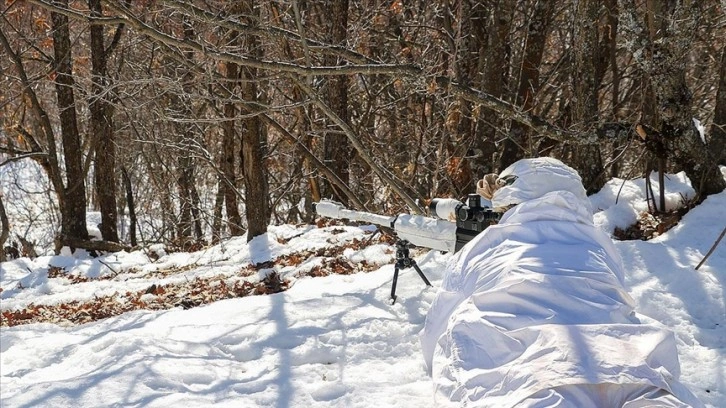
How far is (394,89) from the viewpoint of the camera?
41.9ft

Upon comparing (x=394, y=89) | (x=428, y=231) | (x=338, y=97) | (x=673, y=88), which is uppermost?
(x=394, y=89)

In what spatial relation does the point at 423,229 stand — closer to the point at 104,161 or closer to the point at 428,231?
the point at 428,231

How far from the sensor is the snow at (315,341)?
3820 millimetres

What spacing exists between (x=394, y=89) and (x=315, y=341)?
8.80 metres

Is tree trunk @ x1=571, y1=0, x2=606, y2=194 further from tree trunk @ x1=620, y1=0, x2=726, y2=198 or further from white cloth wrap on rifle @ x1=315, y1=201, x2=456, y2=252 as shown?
white cloth wrap on rifle @ x1=315, y1=201, x2=456, y2=252

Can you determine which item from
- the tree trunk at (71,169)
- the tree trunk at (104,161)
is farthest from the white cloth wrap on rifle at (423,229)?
Answer: the tree trunk at (104,161)

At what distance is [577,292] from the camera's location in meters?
2.96

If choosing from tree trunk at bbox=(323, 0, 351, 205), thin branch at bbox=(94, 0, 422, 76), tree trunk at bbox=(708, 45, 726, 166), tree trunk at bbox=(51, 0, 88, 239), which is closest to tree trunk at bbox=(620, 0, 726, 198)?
tree trunk at bbox=(708, 45, 726, 166)

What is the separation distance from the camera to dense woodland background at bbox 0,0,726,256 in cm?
609

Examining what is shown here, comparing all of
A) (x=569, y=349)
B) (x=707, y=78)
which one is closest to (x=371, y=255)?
(x=569, y=349)

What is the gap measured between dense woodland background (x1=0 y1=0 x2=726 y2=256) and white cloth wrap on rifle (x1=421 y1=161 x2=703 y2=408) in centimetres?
286

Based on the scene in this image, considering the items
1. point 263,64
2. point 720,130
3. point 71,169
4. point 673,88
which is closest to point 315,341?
point 263,64

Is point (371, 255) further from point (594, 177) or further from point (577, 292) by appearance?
point (577, 292)

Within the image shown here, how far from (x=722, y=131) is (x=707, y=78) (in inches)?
240
